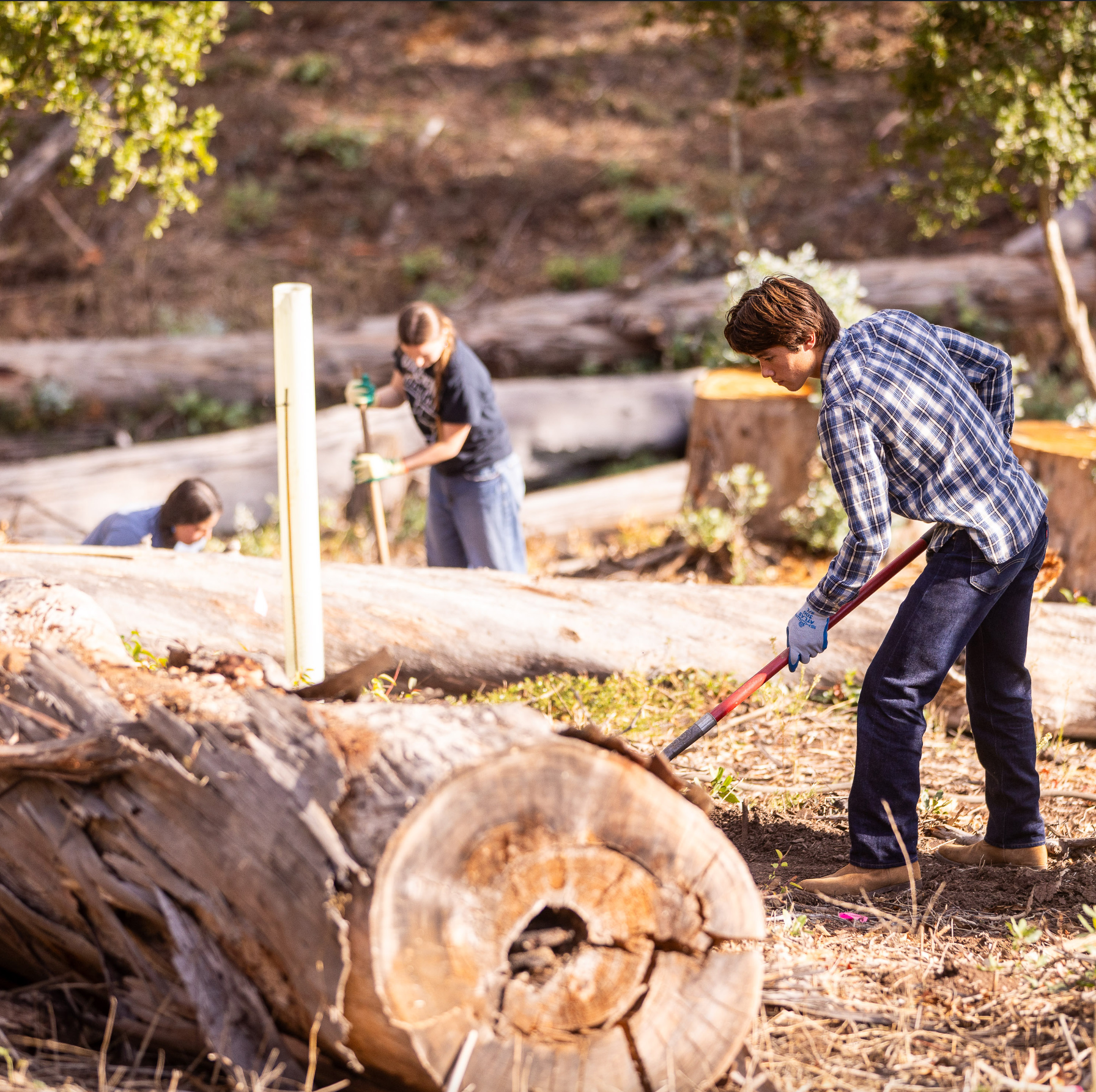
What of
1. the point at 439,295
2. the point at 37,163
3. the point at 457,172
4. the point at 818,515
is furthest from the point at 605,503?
the point at 457,172

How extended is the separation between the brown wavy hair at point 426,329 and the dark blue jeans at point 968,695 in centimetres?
248

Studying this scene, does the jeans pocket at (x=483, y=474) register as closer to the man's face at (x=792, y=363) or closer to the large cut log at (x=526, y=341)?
the man's face at (x=792, y=363)

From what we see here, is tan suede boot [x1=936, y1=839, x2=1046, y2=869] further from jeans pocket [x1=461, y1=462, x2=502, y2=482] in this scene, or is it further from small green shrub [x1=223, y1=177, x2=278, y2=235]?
small green shrub [x1=223, y1=177, x2=278, y2=235]

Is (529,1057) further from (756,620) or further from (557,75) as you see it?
(557,75)

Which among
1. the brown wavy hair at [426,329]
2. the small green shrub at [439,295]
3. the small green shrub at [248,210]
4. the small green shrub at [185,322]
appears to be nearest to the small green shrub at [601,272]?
the small green shrub at [439,295]

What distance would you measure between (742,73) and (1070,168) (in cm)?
265

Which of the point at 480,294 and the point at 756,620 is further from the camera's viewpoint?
the point at 480,294

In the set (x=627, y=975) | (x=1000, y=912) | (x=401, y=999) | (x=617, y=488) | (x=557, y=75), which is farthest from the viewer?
(x=557, y=75)

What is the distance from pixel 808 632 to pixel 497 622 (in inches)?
63.0

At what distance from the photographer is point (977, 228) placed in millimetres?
11336

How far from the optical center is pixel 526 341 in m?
9.61

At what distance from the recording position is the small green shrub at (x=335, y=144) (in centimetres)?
1424

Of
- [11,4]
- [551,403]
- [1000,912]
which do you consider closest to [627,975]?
[1000,912]

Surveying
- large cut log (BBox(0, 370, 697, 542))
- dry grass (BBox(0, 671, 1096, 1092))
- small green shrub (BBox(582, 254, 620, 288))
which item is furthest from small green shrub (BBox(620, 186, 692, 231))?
dry grass (BBox(0, 671, 1096, 1092))
